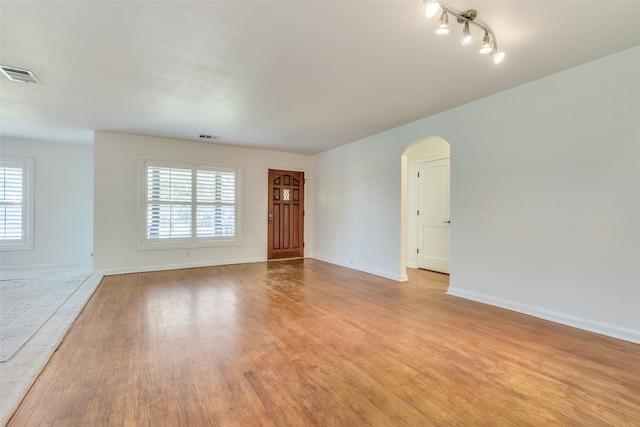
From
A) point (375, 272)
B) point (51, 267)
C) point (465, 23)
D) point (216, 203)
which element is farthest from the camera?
point (216, 203)

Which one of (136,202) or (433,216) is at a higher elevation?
(136,202)

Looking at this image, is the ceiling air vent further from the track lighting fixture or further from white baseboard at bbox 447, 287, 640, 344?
white baseboard at bbox 447, 287, 640, 344

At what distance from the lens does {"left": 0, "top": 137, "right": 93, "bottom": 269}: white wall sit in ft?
19.0

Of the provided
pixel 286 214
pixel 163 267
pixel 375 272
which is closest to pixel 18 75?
pixel 163 267

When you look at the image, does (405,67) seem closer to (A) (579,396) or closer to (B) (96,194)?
(A) (579,396)

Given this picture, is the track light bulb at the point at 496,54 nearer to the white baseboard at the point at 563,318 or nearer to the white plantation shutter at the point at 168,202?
the white baseboard at the point at 563,318

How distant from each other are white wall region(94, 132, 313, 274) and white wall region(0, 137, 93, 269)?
1575 mm

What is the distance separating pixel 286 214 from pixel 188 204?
224 cm

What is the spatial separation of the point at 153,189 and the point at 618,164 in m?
6.74

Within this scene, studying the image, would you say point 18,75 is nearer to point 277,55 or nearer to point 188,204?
point 277,55

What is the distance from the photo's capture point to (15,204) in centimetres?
566

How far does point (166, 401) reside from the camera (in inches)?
69.1

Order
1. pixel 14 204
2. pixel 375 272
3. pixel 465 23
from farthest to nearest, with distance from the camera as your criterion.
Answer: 1. pixel 14 204
2. pixel 375 272
3. pixel 465 23

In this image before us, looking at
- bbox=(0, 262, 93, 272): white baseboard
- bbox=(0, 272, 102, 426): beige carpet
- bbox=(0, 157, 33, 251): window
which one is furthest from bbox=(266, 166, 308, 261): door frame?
bbox=(0, 157, 33, 251): window
